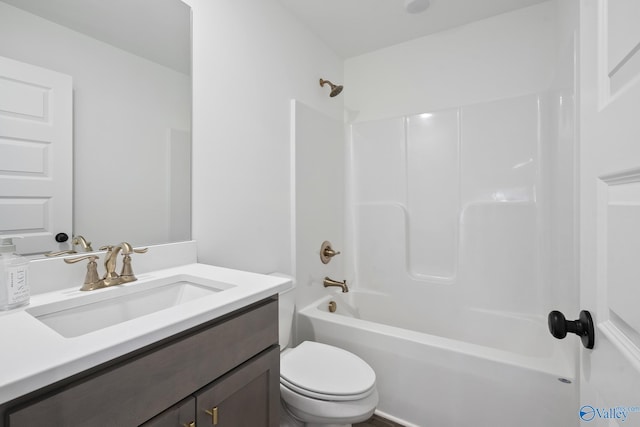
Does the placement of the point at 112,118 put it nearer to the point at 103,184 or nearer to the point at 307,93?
the point at 103,184

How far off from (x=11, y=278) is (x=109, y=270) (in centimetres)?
26

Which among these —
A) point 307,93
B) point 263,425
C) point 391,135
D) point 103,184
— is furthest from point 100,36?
point 391,135

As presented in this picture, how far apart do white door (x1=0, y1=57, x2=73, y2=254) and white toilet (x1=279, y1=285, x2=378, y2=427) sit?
2.60 feet

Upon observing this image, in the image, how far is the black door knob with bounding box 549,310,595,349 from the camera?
575mm

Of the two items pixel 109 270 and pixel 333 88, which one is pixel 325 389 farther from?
pixel 333 88

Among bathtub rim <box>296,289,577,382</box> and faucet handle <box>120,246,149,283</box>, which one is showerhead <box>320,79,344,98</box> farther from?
faucet handle <box>120,246,149,283</box>

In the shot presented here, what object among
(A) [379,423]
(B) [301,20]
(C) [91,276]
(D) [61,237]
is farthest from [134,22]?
(A) [379,423]

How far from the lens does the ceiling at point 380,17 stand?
179 centimetres

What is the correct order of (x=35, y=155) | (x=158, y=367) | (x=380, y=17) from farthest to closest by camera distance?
1. (x=380, y=17)
2. (x=35, y=155)
3. (x=158, y=367)

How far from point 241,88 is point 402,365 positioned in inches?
65.6

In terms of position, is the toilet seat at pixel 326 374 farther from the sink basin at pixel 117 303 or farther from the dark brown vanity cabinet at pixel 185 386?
the sink basin at pixel 117 303

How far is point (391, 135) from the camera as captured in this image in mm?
2285

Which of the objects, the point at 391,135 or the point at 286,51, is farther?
the point at 391,135

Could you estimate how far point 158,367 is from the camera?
62 centimetres
